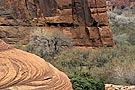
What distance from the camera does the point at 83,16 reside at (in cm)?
2575

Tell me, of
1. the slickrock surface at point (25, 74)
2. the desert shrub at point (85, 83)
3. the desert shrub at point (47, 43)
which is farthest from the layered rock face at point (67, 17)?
the slickrock surface at point (25, 74)

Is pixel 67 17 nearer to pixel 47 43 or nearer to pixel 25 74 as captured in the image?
pixel 47 43

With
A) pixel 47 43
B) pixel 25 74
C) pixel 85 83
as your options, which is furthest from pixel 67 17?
pixel 25 74

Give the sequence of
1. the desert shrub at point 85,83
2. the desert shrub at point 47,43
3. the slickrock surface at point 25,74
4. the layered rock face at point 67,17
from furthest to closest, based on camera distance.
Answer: the layered rock face at point 67,17, the desert shrub at point 47,43, the desert shrub at point 85,83, the slickrock surface at point 25,74

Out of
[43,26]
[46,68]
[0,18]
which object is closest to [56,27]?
[43,26]

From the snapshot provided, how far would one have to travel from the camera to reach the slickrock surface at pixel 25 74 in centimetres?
507

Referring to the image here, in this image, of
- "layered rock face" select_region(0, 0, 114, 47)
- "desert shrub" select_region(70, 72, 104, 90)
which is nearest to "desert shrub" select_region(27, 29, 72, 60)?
"layered rock face" select_region(0, 0, 114, 47)

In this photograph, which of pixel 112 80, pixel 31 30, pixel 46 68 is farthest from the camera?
pixel 31 30

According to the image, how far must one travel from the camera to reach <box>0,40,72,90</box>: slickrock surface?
16.6 ft

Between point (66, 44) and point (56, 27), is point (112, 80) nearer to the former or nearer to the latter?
point (66, 44)

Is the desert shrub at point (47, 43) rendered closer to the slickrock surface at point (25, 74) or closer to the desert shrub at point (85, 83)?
the desert shrub at point (85, 83)

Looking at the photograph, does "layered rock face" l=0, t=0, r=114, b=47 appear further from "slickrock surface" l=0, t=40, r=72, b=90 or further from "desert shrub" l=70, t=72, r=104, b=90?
"slickrock surface" l=0, t=40, r=72, b=90

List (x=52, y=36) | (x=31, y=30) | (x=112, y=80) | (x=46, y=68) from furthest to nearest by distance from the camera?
(x=31, y=30)
(x=52, y=36)
(x=112, y=80)
(x=46, y=68)

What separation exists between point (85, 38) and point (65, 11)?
209 cm
